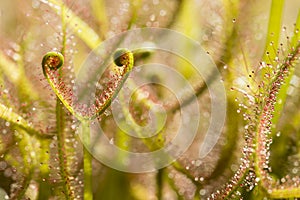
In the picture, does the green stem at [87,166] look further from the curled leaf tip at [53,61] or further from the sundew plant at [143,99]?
the curled leaf tip at [53,61]

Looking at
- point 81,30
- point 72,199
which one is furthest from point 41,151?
point 81,30

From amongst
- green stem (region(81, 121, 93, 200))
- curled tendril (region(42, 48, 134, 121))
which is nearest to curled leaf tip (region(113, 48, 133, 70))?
curled tendril (region(42, 48, 134, 121))

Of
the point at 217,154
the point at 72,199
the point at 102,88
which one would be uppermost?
the point at 102,88

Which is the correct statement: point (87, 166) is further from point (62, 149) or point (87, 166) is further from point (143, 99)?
point (143, 99)

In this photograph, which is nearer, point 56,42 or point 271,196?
point 271,196

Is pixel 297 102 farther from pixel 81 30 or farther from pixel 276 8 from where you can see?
pixel 81 30

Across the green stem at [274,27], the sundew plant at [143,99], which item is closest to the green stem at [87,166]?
the sundew plant at [143,99]

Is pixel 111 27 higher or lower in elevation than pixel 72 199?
higher

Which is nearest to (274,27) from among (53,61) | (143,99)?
(143,99)
